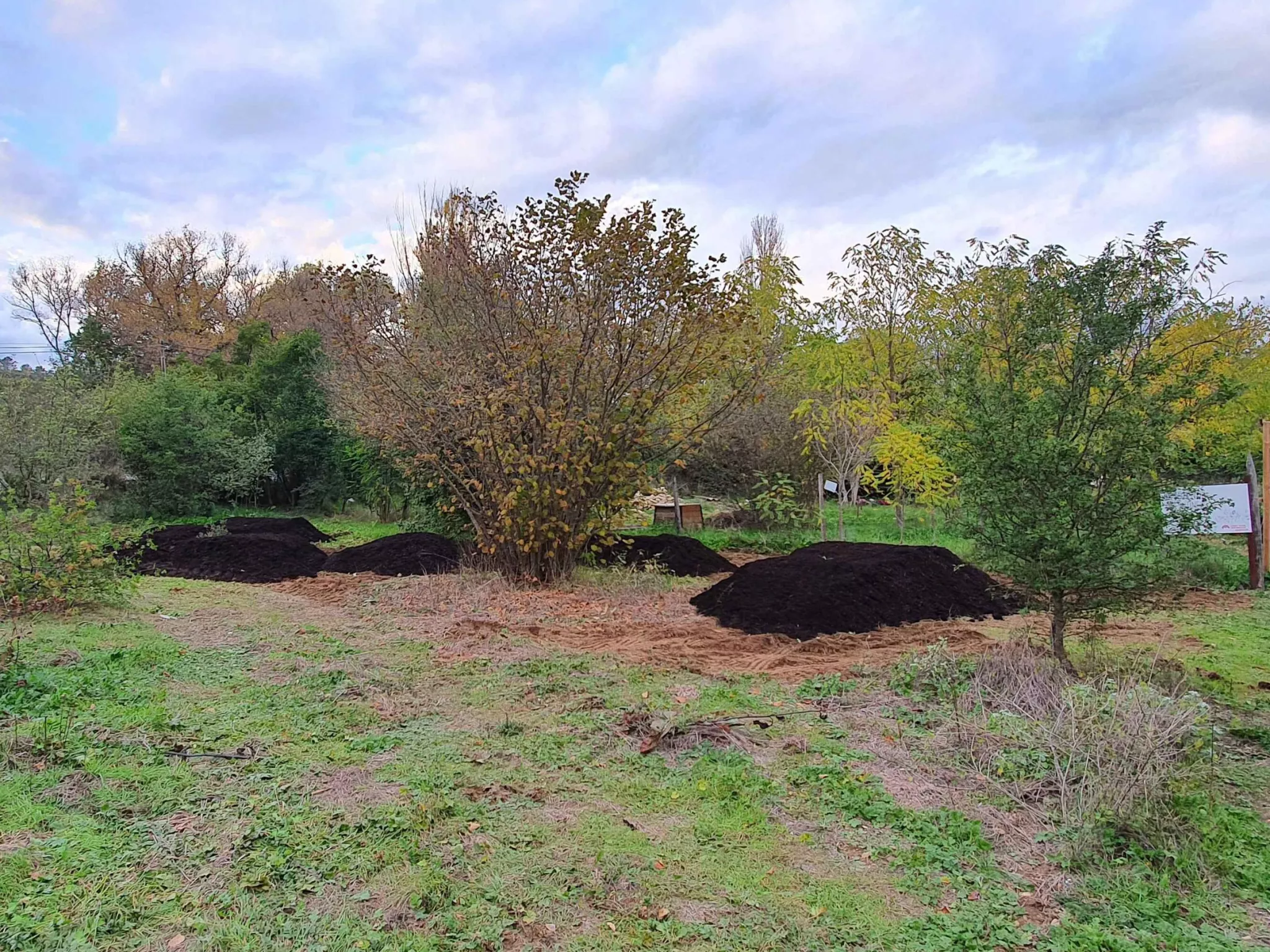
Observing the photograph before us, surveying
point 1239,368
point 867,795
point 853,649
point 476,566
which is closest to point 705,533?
point 476,566

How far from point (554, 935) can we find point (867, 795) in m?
1.46

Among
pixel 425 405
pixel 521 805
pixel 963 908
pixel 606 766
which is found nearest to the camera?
pixel 963 908

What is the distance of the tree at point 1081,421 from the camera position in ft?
13.6

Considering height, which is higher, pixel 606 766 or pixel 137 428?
pixel 137 428

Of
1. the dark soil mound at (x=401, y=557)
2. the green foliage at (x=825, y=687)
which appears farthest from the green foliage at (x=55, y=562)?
the green foliage at (x=825, y=687)

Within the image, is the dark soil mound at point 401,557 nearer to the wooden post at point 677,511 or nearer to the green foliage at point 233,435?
the wooden post at point 677,511

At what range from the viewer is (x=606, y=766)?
11.4 ft

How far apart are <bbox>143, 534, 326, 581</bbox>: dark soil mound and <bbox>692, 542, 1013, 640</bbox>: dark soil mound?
17.3ft

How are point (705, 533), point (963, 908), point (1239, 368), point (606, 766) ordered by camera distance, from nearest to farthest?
point (963, 908) → point (606, 766) → point (1239, 368) → point (705, 533)

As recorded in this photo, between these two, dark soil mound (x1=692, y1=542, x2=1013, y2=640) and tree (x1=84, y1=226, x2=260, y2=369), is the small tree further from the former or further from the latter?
tree (x1=84, y1=226, x2=260, y2=369)

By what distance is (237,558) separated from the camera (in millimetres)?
9688

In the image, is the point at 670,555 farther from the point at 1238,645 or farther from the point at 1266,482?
the point at 1266,482

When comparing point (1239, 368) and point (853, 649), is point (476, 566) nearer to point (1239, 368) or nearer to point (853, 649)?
point (853, 649)

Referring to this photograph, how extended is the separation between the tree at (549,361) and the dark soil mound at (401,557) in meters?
1.14
